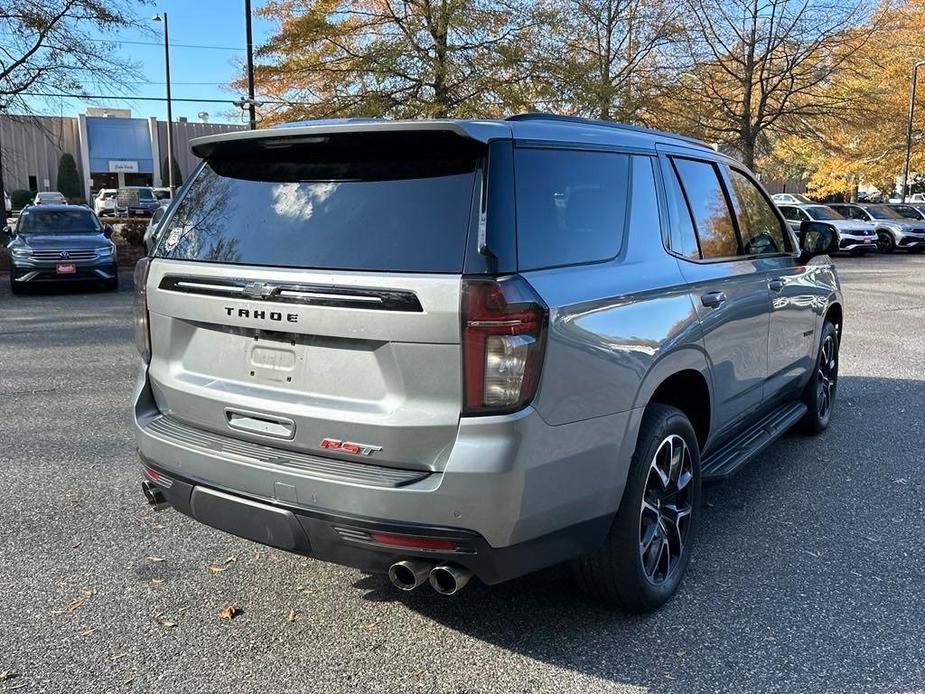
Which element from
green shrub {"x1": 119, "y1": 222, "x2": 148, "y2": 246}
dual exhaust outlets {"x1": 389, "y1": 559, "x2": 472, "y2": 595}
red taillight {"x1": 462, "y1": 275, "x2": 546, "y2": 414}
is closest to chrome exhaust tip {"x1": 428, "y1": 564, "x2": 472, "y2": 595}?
dual exhaust outlets {"x1": 389, "y1": 559, "x2": 472, "y2": 595}

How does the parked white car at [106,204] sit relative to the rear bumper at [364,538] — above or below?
above

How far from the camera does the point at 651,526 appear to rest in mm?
3277

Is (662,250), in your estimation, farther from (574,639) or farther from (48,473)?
(48,473)

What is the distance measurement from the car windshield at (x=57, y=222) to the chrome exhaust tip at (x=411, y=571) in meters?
14.0

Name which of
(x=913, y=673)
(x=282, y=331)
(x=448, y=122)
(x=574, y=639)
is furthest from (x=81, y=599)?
(x=913, y=673)

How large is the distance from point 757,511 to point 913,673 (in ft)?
4.99

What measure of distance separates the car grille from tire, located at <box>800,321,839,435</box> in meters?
12.1

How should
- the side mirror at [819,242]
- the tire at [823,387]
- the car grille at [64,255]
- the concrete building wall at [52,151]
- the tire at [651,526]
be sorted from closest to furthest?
the tire at [651,526] → the side mirror at [819,242] → the tire at [823,387] → the car grille at [64,255] → the concrete building wall at [52,151]

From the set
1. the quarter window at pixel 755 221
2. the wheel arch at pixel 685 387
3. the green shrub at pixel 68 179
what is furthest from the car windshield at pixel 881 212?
the green shrub at pixel 68 179

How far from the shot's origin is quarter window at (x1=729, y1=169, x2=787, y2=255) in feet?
14.7

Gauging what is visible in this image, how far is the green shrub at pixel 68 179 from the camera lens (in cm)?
5434

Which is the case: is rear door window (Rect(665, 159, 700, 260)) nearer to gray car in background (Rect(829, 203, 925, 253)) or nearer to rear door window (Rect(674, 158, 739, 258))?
rear door window (Rect(674, 158, 739, 258))

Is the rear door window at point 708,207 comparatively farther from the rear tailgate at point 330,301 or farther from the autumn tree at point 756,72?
the autumn tree at point 756,72

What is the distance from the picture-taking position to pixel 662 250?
3443mm
